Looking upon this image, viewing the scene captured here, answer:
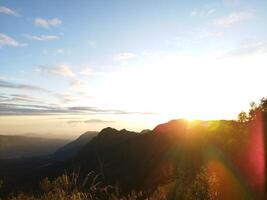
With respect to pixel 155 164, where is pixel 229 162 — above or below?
above

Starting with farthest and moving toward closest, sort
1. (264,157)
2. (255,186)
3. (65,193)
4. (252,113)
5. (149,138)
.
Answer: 1. (149,138)
2. (252,113)
3. (264,157)
4. (255,186)
5. (65,193)

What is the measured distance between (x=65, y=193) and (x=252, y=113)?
127 feet

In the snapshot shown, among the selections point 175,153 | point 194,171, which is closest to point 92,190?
point 194,171

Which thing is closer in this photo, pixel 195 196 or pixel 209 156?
pixel 195 196

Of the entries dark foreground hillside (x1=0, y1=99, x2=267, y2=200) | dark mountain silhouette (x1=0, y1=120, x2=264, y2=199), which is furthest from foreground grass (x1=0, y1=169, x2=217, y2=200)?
dark mountain silhouette (x1=0, y1=120, x2=264, y2=199)

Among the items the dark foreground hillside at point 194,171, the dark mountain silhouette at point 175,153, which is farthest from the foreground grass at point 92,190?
the dark mountain silhouette at point 175,153

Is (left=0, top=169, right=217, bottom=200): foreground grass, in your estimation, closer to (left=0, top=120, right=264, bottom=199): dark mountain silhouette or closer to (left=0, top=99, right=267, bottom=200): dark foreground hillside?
(left=0, top=99, right=267, bottom=200): dark foreground hillside

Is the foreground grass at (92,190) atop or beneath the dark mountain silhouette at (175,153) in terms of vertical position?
atop

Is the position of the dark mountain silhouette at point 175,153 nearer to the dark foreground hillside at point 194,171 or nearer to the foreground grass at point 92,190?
the dark foreground hillside at point 194,171

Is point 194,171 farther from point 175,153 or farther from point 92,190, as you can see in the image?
point 175,153

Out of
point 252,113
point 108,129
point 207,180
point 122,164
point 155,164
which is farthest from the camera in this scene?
point 108,129

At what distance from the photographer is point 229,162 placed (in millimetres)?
26969

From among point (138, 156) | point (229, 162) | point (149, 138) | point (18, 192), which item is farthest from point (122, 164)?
point (18, 192)

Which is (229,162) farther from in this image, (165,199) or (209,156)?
(165,199)
